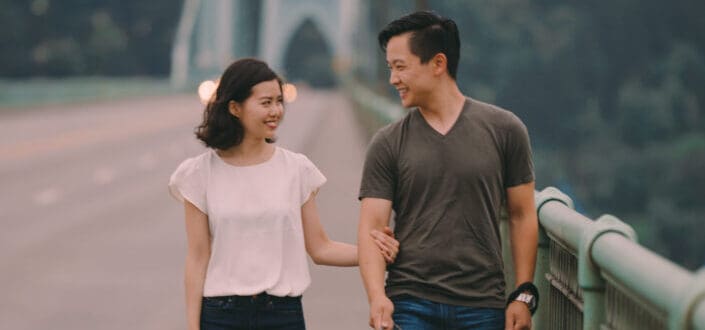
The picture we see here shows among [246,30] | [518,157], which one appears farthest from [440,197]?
[246,30]

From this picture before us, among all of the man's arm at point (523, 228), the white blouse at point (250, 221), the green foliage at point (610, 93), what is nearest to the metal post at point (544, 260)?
the man's arm at point (523, 228)

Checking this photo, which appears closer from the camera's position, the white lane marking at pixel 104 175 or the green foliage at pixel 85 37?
the white lane marking at pixel 104 175

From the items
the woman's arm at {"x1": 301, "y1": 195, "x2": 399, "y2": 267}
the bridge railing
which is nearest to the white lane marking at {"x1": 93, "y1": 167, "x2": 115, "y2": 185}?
the bridge railing

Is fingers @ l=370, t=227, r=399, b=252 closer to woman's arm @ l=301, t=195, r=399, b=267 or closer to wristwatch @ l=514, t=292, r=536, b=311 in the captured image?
woman's arm @ l=301, t=195, r=399, b=267

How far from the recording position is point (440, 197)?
3812 millimetres

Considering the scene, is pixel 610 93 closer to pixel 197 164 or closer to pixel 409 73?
pixel 409 73

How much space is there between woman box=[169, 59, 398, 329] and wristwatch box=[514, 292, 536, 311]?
A: 384mm

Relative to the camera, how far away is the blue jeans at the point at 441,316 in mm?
3809

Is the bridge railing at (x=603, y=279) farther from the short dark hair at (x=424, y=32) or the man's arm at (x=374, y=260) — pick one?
the short dark hair at (x=424, y=32)

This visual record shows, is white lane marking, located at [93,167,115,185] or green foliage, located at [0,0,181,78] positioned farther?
green foliage, located at [0,0,181,78]

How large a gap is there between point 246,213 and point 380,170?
0.41 m

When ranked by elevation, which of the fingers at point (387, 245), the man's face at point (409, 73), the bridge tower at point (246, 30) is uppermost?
the man's face at point (409, 73)

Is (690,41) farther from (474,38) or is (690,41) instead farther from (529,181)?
(529,181)

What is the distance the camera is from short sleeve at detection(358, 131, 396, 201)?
12.6 ft
